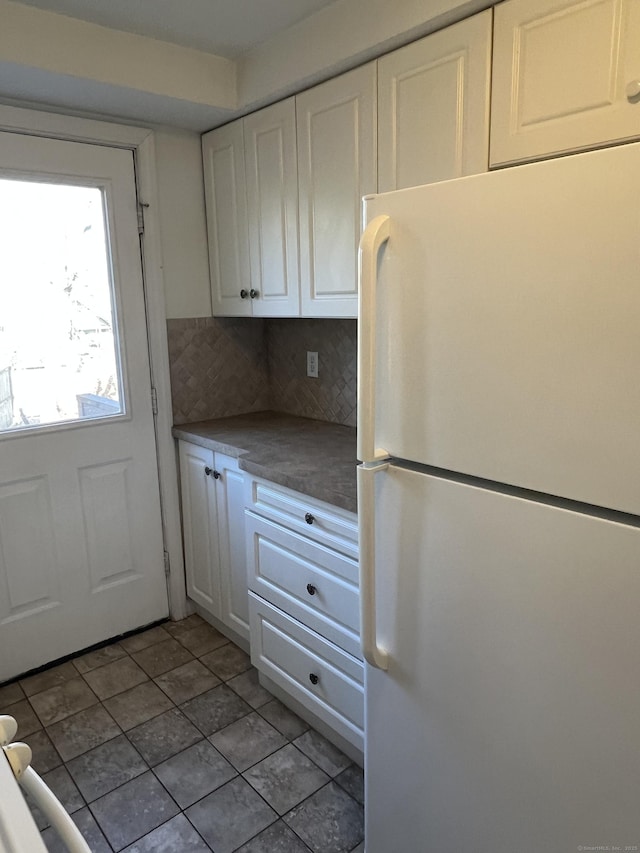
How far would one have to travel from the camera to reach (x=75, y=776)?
1854 mm

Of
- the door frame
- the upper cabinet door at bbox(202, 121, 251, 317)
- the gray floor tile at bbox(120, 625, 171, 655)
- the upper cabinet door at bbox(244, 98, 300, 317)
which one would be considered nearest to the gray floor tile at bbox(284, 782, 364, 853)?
the gray floor tile at bbox(120, 625, 171, 655)

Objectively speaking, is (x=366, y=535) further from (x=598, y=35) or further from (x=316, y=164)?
(x=316, y=164)

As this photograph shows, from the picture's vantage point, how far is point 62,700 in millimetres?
2213

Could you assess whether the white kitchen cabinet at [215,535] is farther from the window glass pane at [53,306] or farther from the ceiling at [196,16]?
the ceiling at [196,16]

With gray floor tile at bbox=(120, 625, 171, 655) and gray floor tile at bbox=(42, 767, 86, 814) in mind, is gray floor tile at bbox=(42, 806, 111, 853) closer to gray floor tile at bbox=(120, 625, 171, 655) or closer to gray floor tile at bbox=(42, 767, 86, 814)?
gray floor tile at bbox=(42, 767, 86, 814)

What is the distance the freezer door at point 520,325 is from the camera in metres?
0.84

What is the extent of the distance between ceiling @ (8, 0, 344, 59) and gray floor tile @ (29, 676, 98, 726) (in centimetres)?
233

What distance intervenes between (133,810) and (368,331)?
158 cm

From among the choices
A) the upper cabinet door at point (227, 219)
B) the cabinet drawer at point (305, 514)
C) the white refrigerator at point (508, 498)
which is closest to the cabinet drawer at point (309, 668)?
the cabinet drawer at point (305, 514)

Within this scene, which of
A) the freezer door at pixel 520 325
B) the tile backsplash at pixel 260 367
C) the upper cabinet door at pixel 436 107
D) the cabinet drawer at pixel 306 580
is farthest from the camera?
the tile backsplash at pixel 260 367

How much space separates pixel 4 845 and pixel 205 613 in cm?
222

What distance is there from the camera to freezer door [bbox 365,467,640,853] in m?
0.92

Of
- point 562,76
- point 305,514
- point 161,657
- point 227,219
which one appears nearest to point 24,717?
point 161,657

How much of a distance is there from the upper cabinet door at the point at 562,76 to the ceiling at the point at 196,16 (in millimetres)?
658
